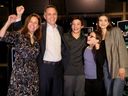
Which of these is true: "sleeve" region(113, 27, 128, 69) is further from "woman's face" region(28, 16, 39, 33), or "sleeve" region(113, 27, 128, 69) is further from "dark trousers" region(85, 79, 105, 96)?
"woman's face" region(28, 16, 39, 33)

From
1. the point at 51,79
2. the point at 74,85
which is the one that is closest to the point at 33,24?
the point at 51,79

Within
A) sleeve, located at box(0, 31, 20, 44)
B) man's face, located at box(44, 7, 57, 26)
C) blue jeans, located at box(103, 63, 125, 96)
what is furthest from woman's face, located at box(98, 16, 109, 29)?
sleeve, located at box(0, 31, 20, 44)

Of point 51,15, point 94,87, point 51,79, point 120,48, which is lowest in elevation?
point 94,87

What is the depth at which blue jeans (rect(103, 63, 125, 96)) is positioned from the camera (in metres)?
4.59

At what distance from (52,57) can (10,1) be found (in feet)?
8.21

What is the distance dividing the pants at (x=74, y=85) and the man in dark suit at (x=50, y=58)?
→ 9cm

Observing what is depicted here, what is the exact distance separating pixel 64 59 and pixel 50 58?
0.25 m

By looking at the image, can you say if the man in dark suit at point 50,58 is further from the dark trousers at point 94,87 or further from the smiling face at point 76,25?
the dark trousers at point 94,87

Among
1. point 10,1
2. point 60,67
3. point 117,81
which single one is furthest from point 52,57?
point 10,1

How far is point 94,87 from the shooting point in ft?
15.5

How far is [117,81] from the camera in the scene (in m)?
4.58

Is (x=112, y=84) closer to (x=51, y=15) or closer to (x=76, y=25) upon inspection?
(x=76, y=25)

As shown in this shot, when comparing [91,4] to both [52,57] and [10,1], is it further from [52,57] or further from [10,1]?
[52,57]

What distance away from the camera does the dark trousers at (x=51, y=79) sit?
4664 mm
